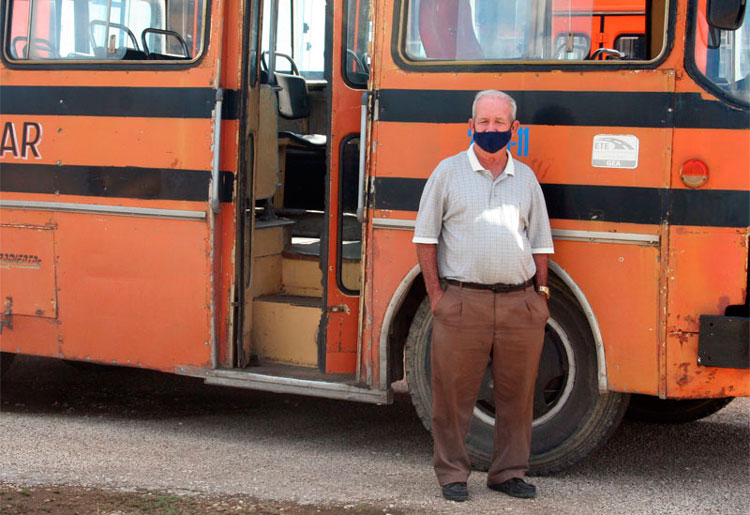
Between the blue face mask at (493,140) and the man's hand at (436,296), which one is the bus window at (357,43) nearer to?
the blue face mask at (493,140)

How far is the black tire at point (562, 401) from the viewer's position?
15.9ft

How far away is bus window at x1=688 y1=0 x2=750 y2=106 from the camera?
177 inches

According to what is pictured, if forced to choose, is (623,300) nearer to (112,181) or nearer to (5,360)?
(112,181)

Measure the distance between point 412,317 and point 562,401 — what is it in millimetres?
857

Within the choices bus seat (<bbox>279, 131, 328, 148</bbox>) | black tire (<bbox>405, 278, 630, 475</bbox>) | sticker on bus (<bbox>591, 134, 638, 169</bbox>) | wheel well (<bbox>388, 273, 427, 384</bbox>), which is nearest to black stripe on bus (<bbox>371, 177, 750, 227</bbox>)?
sticker on bus (<bbox>591, 134, 638, 169</bbox>)

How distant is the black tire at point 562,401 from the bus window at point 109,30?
6.58ft

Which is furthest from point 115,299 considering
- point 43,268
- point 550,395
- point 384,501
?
point 550,395

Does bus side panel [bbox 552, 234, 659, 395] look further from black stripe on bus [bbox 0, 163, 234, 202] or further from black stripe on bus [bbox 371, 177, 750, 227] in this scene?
black stripe on bus [bbox 0, 163, 234, 202]

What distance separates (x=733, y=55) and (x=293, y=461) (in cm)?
284

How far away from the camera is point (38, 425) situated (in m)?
5.86

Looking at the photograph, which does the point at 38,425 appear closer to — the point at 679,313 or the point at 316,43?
the point at 316,43

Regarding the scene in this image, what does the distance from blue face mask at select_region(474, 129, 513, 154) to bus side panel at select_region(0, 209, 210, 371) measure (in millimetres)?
1739

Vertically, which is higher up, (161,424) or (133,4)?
(133,4)

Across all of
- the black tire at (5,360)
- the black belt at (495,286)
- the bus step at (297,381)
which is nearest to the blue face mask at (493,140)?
the black belt at (495,286)
